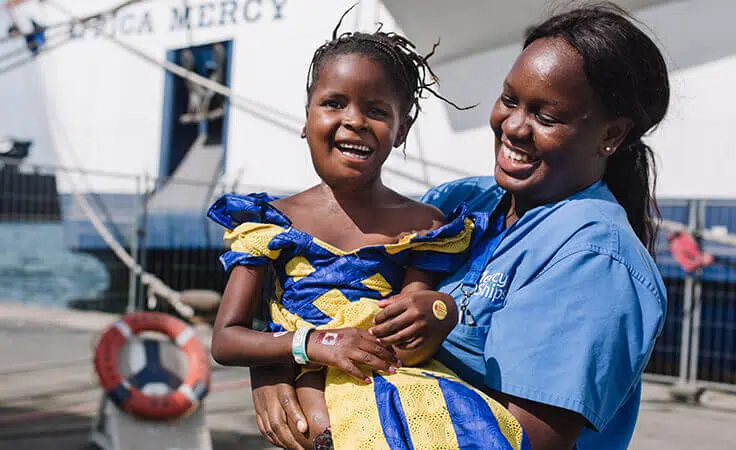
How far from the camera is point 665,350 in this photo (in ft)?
23.9

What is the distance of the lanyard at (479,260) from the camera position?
63.2 inches

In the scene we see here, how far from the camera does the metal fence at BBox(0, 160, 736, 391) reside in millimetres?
6938

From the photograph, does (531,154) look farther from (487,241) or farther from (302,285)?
(302,285)

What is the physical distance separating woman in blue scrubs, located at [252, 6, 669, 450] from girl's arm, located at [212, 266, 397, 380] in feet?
0.15

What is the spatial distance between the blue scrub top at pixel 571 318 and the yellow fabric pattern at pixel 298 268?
1.08 feet

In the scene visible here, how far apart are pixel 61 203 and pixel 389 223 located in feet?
35.4

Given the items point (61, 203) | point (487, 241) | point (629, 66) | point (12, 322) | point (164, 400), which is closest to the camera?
point (629, 66)

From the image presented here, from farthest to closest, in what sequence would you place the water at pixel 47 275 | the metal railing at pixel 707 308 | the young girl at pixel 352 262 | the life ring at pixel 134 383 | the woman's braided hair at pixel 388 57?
the water at pixel 47 275, the metal railing at pixel 707 308, the life ring at pixel 134 383, the woman's braided hair at pixel 388 57, the young girl at pixel 352 262

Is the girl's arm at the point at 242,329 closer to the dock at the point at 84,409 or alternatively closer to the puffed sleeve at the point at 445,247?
the puffed sleeve at the point at 445,247

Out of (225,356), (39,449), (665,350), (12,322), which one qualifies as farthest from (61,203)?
(225,356)

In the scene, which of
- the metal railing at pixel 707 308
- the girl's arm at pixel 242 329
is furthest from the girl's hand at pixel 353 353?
the metal railing at pixel 707 308

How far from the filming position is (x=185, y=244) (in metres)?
10.2

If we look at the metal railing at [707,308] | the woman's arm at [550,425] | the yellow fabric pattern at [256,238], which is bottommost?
the metal railing at [707,308]

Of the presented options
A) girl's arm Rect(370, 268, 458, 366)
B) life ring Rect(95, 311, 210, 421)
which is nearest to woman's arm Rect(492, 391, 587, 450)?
girl's arm Rect(370, 268, 458, 366)
